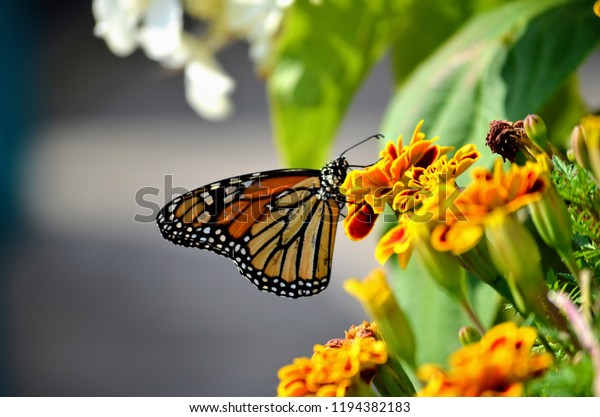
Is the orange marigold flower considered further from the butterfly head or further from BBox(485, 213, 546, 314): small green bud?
the butterfly head

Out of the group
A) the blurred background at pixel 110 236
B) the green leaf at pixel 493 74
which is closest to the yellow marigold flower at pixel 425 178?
the green leaf at pixel 493 74

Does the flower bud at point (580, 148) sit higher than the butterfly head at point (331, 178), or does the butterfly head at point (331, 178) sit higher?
the butterfly head at point (331, 178)

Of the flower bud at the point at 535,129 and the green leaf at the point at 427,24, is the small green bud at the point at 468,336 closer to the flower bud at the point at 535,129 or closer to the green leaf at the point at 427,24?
the flower bud at the point at 535,129

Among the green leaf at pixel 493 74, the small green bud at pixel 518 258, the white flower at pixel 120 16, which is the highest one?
the white flower at pixel 120 16

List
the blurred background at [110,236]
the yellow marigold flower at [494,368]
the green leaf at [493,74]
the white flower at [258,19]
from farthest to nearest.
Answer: the blurred background at [110,236]
the white flower at [258,19]
the green leaf at [493,74]
the yellow marigold flower at [494,368]

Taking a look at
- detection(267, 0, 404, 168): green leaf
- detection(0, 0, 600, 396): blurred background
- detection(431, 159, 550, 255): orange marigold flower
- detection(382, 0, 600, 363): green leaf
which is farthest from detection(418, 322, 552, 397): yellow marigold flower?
detection(0, 0, 600, 396): blurred background

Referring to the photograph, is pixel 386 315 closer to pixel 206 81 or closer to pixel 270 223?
pixel 270 223

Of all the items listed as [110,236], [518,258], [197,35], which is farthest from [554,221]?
[110,236]

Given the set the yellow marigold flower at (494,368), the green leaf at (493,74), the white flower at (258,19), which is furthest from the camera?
the white flower at (258,19)

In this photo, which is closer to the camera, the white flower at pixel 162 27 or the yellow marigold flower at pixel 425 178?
the yellow marigold flower at pixel 425 178
